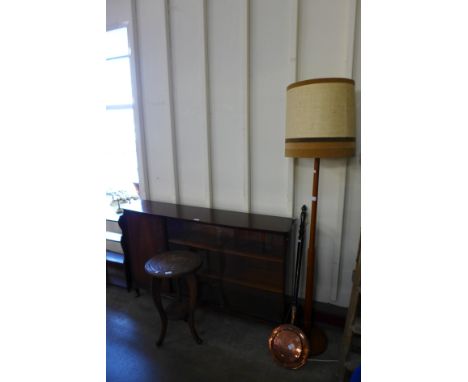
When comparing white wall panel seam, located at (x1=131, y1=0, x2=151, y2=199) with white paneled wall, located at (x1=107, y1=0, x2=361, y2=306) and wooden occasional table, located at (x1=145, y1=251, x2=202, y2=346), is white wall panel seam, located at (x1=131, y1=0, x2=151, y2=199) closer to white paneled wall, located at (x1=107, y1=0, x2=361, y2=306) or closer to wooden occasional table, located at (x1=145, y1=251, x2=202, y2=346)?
white paneled wall, located at (x1=107, y1=0, x2=361, y2=306)

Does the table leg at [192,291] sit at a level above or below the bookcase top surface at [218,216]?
below

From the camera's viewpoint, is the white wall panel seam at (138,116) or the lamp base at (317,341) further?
the white wall panel seam at (138,116)

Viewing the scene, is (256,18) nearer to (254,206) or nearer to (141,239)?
(254,206)

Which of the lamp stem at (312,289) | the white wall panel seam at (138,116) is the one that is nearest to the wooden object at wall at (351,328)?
the lamp stem at (312,289)

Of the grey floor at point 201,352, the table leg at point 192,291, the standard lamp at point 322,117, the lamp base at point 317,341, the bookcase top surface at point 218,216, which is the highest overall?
the standard lamp at point 322,117

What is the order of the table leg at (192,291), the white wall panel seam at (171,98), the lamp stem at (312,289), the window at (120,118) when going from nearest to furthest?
the lamp stem at (312,289)
the table leg at (192,291)
the white wall panel seam at (171,98)
the window at (120,118)

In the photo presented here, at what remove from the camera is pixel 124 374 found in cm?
166

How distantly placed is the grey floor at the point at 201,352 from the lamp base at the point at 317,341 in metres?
0.04

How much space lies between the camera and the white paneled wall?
1.73 meters

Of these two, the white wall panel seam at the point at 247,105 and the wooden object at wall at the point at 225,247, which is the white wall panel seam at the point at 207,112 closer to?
the wooden object at wall at the point at 225,247

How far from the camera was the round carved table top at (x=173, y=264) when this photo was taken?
1.74m

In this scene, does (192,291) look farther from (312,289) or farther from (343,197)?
(343,197)
